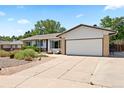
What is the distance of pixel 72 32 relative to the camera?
2700 centimetres

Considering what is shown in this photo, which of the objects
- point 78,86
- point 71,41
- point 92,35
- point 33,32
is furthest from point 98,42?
point 33,32

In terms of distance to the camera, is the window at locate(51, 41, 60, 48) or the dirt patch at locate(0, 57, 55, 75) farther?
the window at locate(51, 41, 60, 48)

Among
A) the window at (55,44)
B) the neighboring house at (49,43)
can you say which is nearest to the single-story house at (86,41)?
the neighboring house at (49,43)

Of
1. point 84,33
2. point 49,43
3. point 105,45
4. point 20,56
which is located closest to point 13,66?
point 20,56

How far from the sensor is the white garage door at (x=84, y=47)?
2409 cm

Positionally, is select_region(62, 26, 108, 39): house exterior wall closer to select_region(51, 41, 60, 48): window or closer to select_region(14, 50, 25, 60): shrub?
select_region(51, 41, 60, 48): window

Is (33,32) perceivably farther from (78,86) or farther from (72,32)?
(78,86)

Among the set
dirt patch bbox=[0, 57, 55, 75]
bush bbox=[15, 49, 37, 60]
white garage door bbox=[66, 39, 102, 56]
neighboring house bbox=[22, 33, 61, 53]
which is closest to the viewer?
dirt patch bbox=[0, 57, 55, 75]

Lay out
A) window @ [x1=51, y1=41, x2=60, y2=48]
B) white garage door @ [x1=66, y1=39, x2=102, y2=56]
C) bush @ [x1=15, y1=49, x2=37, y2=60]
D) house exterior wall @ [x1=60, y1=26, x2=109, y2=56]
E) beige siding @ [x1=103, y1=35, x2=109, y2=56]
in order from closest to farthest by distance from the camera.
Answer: bush @ [x1=15, y1=49, x2=37, y2=60] < beige siding @ [x1=103, y1=35, x2=109, y2=56] < house exterior wall @ [x1=60, y1=26, x2=109, y2=56] < white garage door @ [x1=66, y1=39, x2=102, y2=56] < window @ [x1=51, y1=41, x2=60, y2=48]

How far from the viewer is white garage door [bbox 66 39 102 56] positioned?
79.0 feet

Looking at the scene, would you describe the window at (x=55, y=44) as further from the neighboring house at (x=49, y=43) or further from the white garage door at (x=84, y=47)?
the white garage door at (x=84, y=47)

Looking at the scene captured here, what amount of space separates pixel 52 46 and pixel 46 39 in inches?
63.8

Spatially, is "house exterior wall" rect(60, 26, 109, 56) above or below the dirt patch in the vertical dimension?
above

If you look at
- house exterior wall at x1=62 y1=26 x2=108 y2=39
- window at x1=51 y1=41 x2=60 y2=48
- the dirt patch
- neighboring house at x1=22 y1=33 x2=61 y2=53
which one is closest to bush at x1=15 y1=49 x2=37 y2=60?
the dirt patch
